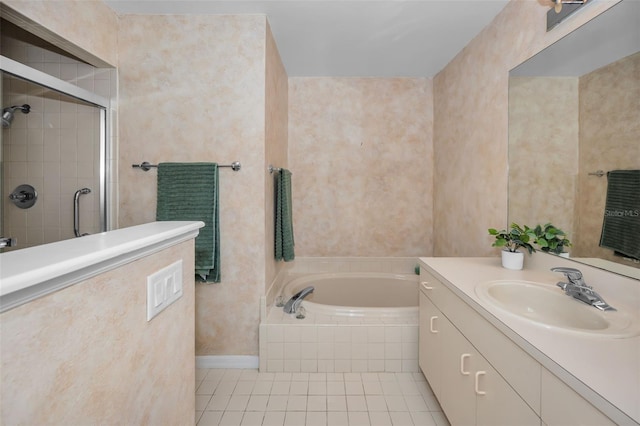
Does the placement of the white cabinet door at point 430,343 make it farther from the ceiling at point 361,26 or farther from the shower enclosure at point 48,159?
the shower enclosure at point 48,159

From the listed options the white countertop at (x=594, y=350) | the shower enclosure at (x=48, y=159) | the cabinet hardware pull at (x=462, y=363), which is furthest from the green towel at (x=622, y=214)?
the shower enclosure at (x=48, y=159)

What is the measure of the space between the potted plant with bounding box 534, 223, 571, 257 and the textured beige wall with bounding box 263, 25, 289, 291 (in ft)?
5.21

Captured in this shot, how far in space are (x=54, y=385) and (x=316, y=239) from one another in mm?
2570

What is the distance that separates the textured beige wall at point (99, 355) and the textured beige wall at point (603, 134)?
1.61 m

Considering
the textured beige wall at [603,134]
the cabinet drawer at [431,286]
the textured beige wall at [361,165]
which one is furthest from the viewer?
the textured beige wall at [361,165]

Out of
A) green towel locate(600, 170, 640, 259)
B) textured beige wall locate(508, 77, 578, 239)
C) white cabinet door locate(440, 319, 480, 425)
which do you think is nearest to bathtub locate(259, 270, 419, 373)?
white cabinet door locate(440, 319, 480, 425)

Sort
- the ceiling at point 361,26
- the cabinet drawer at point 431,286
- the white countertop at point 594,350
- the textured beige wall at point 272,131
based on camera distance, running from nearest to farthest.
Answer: the white countertop at point 594,350 < the cabinet drawer at point 431,286 < the ceiling at point 361,26 < the textured beige wall at point 272,131

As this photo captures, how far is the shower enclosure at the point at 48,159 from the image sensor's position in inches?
62.8

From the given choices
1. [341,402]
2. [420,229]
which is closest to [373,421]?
[341,402]

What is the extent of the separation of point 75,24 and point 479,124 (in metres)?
2.57

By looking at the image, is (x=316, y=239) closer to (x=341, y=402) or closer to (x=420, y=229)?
(x=420, y=229)

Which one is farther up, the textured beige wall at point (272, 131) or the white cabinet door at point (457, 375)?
the textured beige wall at point (272, 131)

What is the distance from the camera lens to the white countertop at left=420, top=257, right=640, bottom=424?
2.10 feet

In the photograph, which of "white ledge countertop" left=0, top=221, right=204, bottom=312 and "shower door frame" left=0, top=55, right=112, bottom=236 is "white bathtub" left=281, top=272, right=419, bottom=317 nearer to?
"shower door frame" left=0, top=55, right=112, bottom=236
